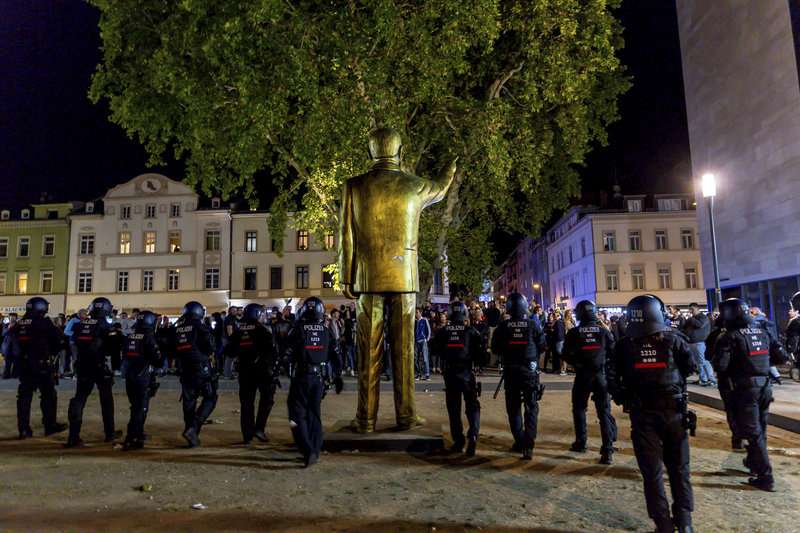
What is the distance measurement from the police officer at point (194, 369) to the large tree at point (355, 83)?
343 inches

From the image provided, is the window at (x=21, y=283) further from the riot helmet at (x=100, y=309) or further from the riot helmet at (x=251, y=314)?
the riot helmet at (x=251, y=314)

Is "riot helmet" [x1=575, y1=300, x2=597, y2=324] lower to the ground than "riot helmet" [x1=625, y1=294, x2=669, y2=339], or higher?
higher

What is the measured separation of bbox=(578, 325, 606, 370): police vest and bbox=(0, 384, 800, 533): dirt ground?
3.74 ft

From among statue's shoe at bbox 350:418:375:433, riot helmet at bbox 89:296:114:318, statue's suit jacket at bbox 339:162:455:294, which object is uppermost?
statue's suit jacket at bbox 339:162:455:294

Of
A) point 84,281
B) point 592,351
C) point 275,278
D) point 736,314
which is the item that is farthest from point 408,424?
point 84,281

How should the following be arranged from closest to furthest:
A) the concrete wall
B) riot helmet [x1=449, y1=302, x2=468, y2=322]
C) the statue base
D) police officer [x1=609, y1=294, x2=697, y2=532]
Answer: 1. police officer [x1=609, y1=294, x2=697, y2=532]
2. the statue base
3. riot helmet [x1=449, y1=302, x2=468, y2=322]
4. the concrete wall

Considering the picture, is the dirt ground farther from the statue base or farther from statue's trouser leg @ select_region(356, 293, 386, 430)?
statue's trouser leg @ select_region(356, 293, 386, 430)

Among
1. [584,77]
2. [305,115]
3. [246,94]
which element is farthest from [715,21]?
[246,94]

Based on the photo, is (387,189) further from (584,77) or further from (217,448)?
(584,77)

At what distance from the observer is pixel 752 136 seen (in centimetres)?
2200

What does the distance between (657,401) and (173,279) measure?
44.8 m

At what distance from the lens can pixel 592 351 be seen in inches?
281

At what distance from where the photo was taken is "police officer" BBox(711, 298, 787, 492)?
591 cm

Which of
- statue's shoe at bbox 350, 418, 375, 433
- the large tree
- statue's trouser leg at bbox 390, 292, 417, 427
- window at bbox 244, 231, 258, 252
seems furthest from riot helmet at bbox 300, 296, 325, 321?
window at bbox 244, 231, 258, 252
